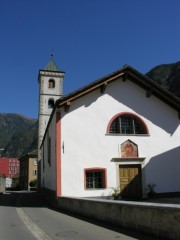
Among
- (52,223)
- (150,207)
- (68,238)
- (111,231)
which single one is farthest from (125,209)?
(52,223)

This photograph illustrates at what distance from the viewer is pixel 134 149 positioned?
20.3 m

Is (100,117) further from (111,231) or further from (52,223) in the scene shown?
(111,231)

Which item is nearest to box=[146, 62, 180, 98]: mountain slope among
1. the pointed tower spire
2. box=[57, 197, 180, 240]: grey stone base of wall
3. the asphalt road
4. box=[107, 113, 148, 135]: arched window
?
the pointed tower spire

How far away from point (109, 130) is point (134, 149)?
1941 millimetres

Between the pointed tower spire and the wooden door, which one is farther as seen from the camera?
the pointed tower spire

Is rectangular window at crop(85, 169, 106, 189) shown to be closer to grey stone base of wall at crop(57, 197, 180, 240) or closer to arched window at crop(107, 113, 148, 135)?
arched window at crop(107, 113, 148, 135)

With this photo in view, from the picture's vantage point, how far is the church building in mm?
18969

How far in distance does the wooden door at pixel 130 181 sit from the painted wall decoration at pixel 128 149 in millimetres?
682

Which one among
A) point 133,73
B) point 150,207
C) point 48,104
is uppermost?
point 48,104

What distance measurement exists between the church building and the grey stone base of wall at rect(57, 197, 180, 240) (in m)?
5.37

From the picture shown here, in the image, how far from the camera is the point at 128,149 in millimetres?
20188

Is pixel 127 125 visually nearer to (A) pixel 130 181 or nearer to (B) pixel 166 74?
(A) pixel 130 181

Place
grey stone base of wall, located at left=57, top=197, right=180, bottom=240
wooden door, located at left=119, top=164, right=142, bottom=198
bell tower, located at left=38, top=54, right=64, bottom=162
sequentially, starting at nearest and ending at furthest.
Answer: grey stone base of wall, located at left=57, top=197, right=180, bottom=240 → wooden door, located at left=119, top=164, right=142, bottom=198 → bell tower, located at left=38, top=54, right=64, bottom=162

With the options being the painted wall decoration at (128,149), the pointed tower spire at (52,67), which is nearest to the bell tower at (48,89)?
the pointed tower spire at (52,67)
